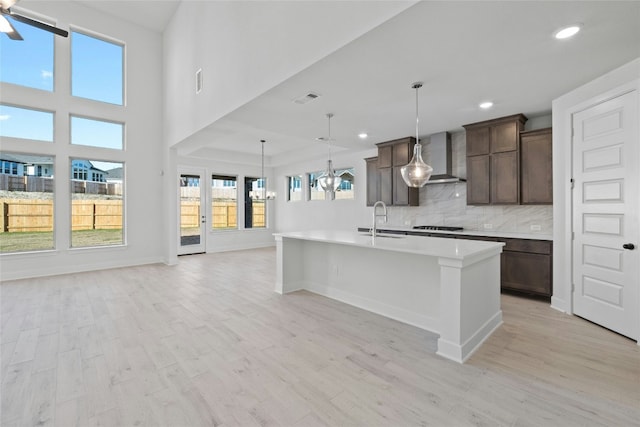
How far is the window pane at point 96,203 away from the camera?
5.85m

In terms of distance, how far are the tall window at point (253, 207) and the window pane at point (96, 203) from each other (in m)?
3.55

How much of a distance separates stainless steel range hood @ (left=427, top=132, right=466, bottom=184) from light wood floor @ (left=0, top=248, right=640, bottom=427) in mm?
2307

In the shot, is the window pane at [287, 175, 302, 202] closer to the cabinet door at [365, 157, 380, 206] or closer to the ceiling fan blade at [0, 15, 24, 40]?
the cabinet door at [365, 157, 380, 206]

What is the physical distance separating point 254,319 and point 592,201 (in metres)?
4.02

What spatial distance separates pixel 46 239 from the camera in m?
5.53

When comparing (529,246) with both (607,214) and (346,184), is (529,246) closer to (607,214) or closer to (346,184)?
(607,214)

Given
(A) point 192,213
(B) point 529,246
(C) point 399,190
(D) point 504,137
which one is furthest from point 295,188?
(B) point 529,246

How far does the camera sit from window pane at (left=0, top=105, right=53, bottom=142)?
5098 mm

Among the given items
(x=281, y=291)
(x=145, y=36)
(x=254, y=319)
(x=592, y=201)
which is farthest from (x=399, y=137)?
(x=145, y=36)

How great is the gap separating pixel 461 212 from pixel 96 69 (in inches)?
314

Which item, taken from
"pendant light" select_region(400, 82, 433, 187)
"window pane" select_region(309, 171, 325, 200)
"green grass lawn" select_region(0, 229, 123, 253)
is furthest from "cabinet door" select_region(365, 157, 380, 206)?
"green grass lawn" select_region(0, 229, 123, 253)

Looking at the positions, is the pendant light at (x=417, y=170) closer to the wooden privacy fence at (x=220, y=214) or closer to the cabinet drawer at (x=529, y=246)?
the cabinet drawer at (x=529, y=246)

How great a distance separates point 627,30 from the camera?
7.37 ft

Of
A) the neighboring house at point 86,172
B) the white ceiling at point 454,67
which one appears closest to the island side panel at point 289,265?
the white ceiling at point 454,67
